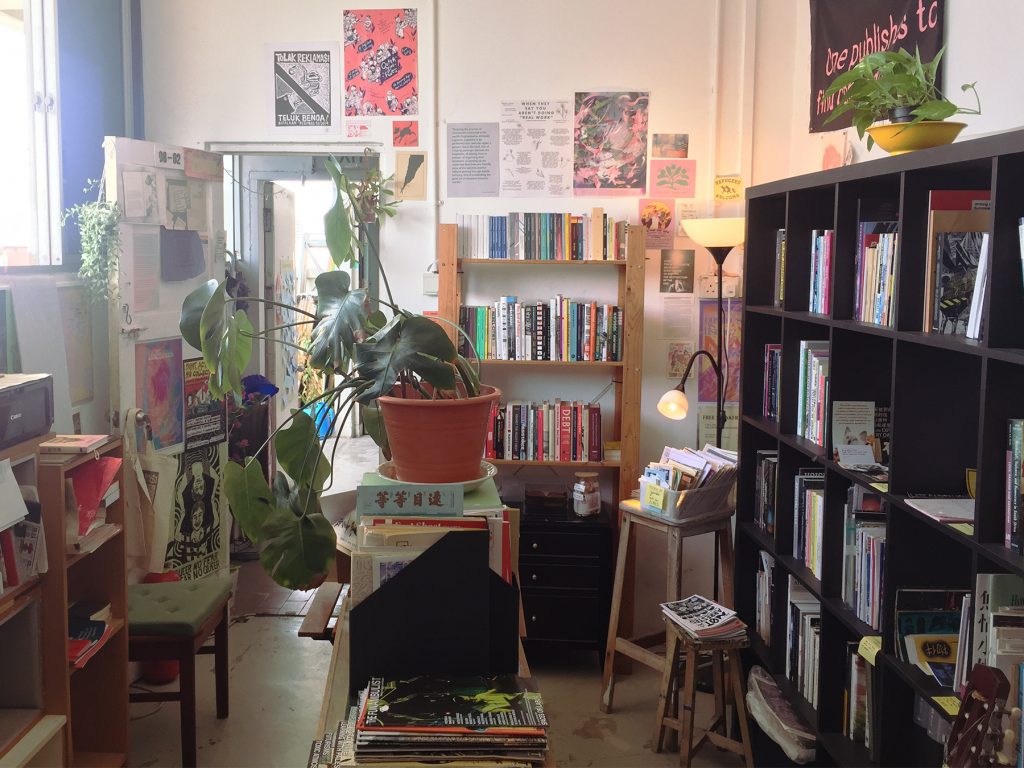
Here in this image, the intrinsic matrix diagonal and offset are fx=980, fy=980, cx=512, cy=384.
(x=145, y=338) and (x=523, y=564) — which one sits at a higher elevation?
(x=145, y=338)

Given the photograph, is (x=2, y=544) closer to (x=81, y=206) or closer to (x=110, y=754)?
(x=110, y=754)

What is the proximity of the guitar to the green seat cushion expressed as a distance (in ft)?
8.20

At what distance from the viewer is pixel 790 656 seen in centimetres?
320

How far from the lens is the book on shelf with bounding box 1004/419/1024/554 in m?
→ 1.87

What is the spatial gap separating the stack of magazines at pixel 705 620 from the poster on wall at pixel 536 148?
1994 millimetres

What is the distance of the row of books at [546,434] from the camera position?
4.32 m

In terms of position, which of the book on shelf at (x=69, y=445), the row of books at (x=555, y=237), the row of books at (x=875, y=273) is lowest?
the book on shelf at (x=69, y=445)

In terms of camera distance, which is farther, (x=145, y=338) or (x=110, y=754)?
(x=145, y=338)

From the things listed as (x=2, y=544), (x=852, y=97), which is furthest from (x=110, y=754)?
(x=852, y=97)

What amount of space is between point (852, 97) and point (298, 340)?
17.4ft

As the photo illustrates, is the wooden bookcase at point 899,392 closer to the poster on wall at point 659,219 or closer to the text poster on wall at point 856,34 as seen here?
the text poster on wall at point 856,34

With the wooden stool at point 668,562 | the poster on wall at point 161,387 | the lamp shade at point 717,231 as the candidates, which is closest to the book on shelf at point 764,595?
the wooden stool at point 668,562

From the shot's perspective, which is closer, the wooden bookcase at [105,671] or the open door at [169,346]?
the wooden bookcase at [105,671]

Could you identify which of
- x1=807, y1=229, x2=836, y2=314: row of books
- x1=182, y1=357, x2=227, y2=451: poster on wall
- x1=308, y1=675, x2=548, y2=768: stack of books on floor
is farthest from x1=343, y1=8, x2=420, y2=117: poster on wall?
x1=308, y1=675, x2=548, y2=768: stack of books on floor
